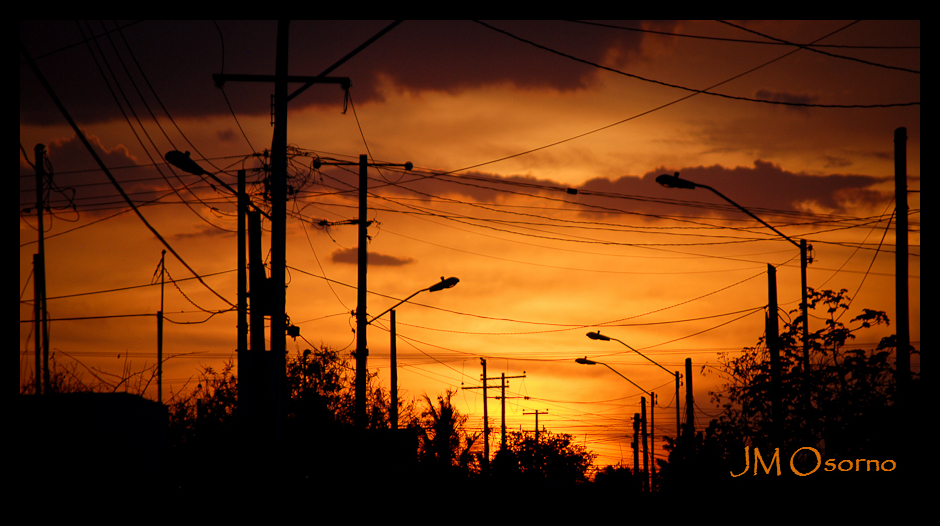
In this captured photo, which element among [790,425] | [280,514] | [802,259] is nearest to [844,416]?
[790,425]

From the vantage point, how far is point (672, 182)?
17609 mm

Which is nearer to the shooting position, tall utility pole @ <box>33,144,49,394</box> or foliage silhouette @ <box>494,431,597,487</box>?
tall utility pole @ <box>33,144,49,394</box>

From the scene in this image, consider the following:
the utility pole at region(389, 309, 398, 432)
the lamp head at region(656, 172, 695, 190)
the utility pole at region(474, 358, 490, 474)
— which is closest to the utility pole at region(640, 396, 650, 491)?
the utility pole at region(474, 358, 490, 474)

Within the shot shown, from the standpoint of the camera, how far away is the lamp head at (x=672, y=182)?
17.6 meters

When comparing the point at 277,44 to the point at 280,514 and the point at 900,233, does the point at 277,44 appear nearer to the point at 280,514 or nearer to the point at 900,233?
the point at 280,514

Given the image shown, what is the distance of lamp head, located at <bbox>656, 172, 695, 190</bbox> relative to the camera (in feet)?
57.6

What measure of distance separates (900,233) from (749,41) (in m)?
4.24

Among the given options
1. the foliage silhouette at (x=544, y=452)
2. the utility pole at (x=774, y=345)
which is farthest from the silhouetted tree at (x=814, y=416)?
the foliage silhouette at (x=544, y=452)

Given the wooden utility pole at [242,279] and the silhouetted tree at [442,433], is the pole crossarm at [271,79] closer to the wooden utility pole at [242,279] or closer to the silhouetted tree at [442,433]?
the wooden utility pole at [242,279]

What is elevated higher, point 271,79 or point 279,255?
point 271,79

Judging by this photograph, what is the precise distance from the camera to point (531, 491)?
42.6m

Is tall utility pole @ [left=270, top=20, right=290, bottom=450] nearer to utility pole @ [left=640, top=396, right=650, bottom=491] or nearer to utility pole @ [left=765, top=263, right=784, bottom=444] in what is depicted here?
utility pole @ [left=765, top=263, right=784, bottom=444]

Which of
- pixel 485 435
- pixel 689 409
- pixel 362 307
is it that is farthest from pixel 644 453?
pixel 362 307

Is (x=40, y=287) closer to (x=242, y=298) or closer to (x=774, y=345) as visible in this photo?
(x=242, y=298)
